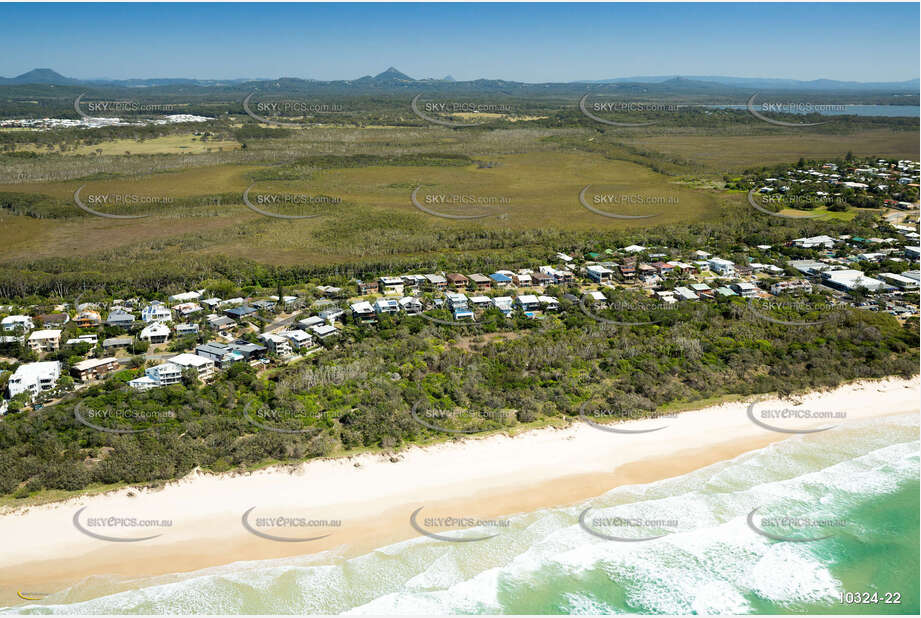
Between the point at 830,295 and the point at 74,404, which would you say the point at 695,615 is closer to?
the point at 74,404

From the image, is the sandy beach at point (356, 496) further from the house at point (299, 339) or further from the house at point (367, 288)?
the house at point (367, 288)

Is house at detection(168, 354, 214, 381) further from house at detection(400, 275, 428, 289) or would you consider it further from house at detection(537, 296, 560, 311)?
house at detection(537, 296, 560, 311)

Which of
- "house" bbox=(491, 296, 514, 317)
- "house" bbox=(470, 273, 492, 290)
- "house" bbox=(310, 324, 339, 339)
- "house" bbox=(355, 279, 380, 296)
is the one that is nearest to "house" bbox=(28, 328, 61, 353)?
"house" bbox=(310, 324, 339, 339)

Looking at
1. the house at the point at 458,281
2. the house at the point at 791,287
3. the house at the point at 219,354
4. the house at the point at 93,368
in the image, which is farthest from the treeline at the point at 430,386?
the house at the point at 458,281

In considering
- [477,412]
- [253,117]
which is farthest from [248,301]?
[253,117]

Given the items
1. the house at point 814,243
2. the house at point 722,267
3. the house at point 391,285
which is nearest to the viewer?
the house at point 391,285

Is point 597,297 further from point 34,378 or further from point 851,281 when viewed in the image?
point 34,378

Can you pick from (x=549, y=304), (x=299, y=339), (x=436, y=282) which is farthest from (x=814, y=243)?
(x=299, y=339)
